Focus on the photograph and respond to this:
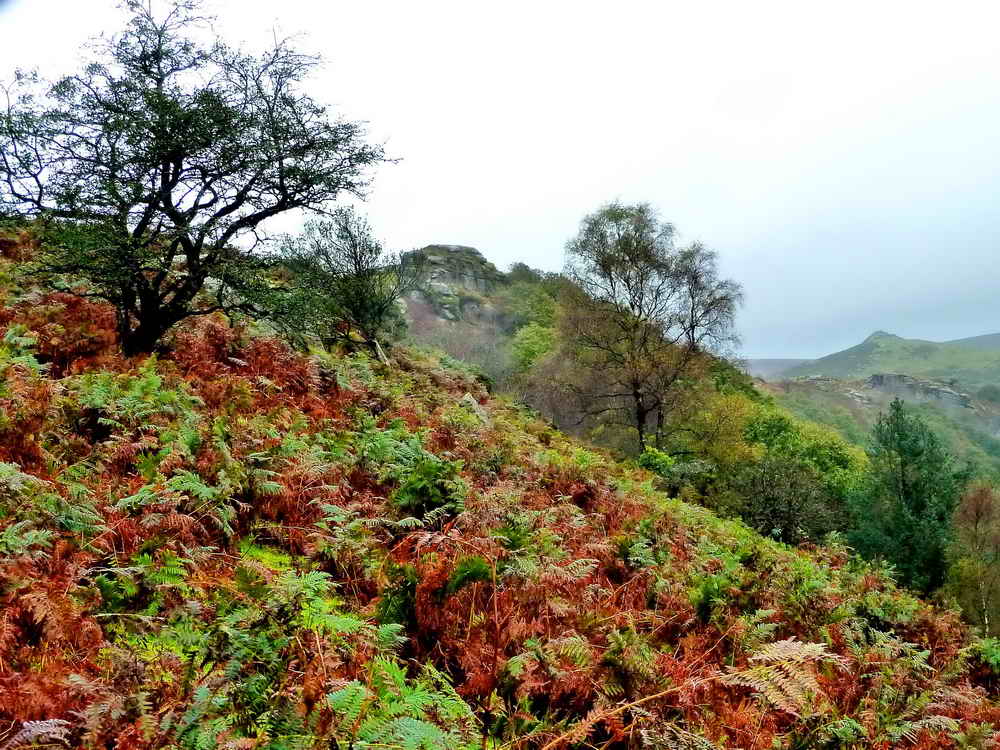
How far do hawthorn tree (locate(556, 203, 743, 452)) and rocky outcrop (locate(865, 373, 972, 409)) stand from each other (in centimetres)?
11521

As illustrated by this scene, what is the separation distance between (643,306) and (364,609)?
2022 centimetres

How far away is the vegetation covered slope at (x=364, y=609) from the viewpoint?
8.05ft

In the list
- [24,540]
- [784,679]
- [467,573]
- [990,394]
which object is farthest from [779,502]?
[990,394]

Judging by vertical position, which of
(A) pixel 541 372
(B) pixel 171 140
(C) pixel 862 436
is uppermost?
(B) pixel 171 140

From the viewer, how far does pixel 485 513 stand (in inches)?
209

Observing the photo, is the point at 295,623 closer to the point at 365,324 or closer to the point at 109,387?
the point at 109,387

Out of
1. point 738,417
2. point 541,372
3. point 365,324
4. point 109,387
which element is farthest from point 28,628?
point 541,372

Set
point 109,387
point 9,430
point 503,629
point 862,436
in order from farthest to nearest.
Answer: point 862,436 → point 109,387 → point 9,430 → point 503,629

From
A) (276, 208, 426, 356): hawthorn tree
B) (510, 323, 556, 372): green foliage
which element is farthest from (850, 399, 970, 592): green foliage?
(510, 323, 556, 372): green foliage

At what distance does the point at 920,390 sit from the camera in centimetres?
11706

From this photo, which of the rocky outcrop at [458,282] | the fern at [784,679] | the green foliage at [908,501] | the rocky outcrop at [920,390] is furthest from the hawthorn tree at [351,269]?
the rocky outcrop at [920,390]

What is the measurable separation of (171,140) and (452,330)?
154 feet

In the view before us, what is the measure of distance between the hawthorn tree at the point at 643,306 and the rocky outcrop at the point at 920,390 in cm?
11521

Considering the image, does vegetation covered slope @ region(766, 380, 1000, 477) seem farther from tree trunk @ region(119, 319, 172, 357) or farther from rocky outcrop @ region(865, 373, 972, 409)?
tree trunk @ region(119, 319, 172, 357)
